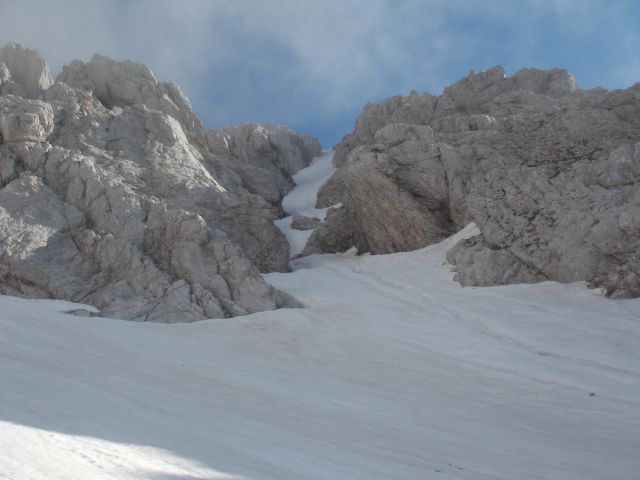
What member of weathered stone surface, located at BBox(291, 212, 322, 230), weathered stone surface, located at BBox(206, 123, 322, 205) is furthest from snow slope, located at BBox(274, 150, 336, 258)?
weathered stone surface, located at BBox(206, 123, 322, 205)

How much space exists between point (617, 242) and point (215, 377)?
41.1ft

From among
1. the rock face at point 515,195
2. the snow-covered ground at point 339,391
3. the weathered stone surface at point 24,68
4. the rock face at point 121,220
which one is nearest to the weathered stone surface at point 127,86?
the weathered stone surface at point 24,68

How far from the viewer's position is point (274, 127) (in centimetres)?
7375

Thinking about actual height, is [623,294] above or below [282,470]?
above

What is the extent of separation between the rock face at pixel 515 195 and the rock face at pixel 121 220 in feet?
18.7

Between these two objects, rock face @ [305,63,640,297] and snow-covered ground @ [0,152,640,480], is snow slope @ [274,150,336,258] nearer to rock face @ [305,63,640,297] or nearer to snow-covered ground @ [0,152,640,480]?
rock face @ [305,63,640,297]

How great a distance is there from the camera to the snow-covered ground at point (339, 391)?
19.5 ft

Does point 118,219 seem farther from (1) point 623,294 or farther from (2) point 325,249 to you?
(1) point 623,294

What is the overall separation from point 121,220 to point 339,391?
12638 millimetres

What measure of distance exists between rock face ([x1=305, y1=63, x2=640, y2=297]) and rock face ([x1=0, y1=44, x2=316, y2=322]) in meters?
5.69

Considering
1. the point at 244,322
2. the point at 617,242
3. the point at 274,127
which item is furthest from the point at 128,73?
the point at 274,127

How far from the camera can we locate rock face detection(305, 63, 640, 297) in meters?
16.8

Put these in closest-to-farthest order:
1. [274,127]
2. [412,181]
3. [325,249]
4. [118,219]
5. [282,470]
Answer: [282,470], [118,219], [412,181], [325,249], [274,127]

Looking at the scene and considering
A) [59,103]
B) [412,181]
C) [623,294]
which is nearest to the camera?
[623,294]
